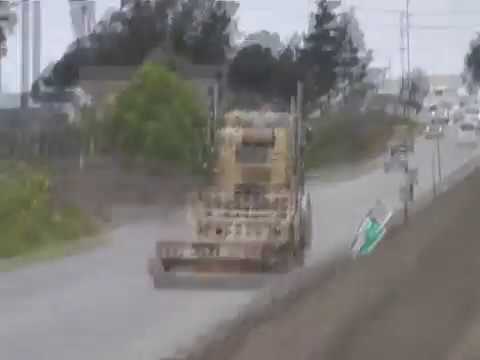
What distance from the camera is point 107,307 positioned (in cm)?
2262

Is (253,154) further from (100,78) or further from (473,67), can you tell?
(473,67)

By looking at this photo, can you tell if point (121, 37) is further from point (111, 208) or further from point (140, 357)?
point (140, 357)

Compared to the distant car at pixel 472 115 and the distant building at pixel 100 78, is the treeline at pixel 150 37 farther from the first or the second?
the distant car at pixel 472 115

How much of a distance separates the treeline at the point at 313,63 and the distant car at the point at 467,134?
28.9 feet

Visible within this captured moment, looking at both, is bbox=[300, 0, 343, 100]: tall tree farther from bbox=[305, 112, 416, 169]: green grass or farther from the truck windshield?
the truck windshield

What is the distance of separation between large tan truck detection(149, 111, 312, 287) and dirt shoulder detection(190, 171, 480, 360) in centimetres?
236

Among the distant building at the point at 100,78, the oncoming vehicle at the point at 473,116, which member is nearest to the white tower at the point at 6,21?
the distant building at the point at 100,78

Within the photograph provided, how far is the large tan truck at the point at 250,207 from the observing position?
26016mm

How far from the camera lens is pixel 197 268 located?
26.0 meters

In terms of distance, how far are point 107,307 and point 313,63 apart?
255 feet

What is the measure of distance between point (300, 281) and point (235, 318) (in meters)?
3.96

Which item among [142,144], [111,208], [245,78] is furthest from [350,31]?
[111,208]

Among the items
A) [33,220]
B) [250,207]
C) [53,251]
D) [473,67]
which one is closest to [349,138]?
[33,220]

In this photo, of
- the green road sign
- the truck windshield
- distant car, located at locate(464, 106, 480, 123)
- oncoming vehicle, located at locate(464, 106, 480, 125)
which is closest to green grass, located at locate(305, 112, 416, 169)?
oncoming vehicle, located at locate(464, 106, 480, 125)
